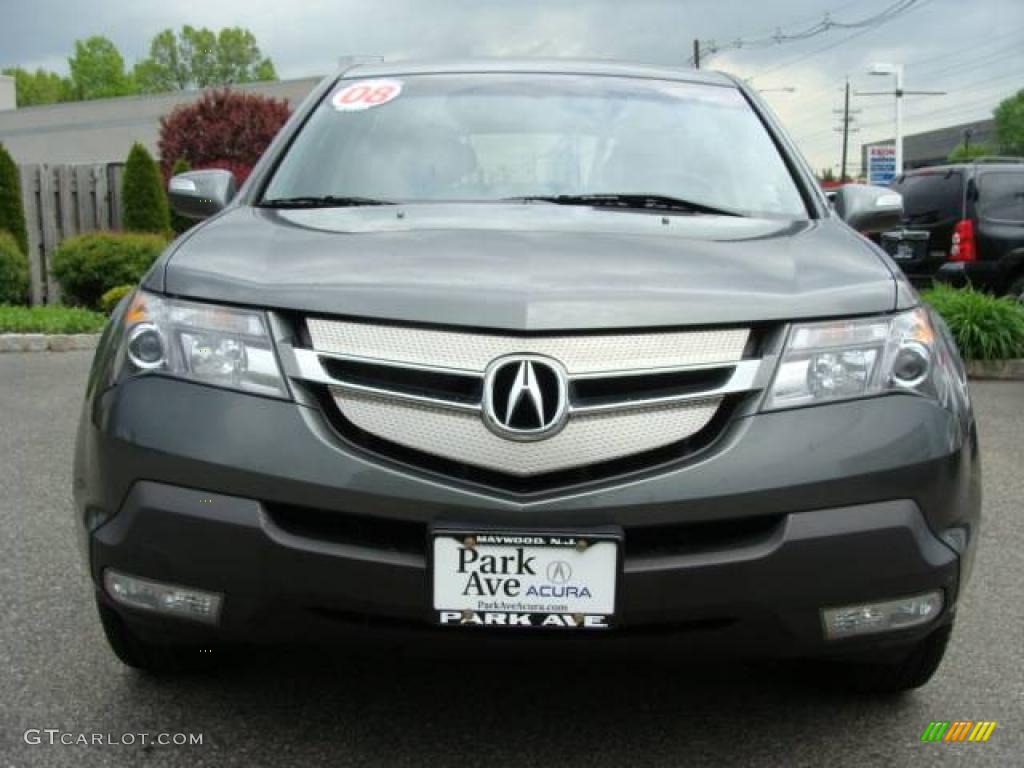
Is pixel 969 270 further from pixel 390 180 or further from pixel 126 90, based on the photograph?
pixel 126 90

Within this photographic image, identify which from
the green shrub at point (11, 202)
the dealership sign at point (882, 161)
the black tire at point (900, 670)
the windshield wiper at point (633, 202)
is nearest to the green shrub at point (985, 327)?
the windshield wiper at point (633, 202)

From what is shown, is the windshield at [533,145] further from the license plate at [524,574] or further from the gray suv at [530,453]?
the license plate at [524,574]

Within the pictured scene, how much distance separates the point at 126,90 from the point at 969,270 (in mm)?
94490

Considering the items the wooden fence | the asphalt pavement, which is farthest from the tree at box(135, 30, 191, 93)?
the asphalt pavement

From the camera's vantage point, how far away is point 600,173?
3156 millimetres

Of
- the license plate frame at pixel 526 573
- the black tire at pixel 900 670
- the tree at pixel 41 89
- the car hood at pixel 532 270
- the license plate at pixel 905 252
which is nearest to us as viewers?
the license plate frame at pixel 526 573

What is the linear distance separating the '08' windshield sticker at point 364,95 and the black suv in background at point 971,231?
8.25m

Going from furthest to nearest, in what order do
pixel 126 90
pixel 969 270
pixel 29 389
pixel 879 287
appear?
pixel 126 90, pixel 969 270, pixel 29 389, pixel 879 287

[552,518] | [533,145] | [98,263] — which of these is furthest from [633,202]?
[98,263]

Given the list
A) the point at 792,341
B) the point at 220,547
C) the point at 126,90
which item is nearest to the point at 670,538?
the point at 792,341

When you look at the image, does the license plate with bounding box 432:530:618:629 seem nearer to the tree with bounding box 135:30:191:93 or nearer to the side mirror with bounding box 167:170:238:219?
the side mirror with bounding box 167:170:238:219

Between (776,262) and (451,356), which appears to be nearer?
(451,356)

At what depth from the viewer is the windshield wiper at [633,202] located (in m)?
2.95

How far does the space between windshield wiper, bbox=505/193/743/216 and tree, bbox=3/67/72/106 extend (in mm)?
103313
